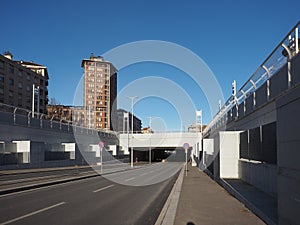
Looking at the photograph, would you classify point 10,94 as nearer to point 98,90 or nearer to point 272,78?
point 98,90

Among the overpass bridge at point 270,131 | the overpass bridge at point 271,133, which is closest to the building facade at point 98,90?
the overpass bridge at point 270,131

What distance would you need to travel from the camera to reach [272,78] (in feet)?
35.4

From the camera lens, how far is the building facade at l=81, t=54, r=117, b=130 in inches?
5084

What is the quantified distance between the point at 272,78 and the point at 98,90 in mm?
122466

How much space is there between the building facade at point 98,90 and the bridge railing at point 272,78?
113995mm

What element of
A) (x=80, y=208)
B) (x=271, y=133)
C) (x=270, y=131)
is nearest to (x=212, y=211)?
(x=271, y=133)

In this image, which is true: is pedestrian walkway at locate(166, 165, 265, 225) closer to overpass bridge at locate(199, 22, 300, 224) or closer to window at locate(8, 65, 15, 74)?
overpass bridge at locate(199, 22, 300, 224)

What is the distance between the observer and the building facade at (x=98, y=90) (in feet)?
424

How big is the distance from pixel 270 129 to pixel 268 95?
1.31m

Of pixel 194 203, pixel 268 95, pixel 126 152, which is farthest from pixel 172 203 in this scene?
pixel 126 152

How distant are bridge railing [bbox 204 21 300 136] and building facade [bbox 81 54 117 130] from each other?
114 meters

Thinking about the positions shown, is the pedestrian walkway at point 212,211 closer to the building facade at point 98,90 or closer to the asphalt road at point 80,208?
the asphalt road at point 80,208

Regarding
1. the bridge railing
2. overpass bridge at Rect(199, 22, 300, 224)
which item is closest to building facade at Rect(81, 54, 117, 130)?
overpass bridge at Rect(199, 22, 300, 224)

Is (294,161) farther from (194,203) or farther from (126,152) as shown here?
(126,152)
